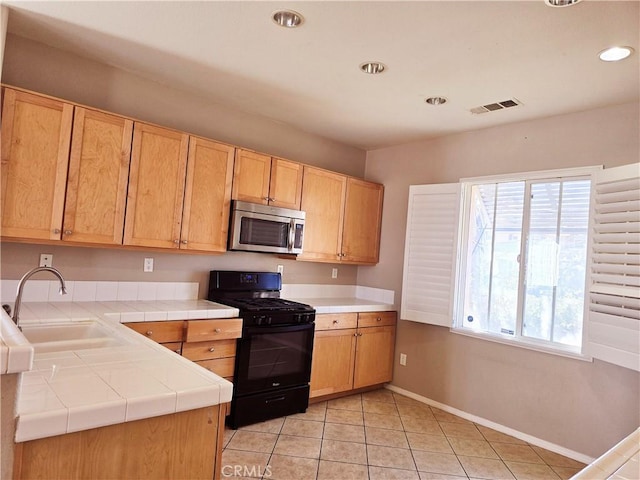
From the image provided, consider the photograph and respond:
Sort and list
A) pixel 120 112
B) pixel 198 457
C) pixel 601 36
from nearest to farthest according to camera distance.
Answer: pixel 198 457, pixel 601 36, pixel 120 112

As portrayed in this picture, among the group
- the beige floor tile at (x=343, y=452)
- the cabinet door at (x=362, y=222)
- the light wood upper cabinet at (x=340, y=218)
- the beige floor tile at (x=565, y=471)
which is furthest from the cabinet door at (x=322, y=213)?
the beige floor tile at (x=565, y=471)

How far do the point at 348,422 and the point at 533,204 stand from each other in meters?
2.35

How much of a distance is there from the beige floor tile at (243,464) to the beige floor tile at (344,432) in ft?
1.95

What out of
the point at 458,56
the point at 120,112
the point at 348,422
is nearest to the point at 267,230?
the point at 120,112

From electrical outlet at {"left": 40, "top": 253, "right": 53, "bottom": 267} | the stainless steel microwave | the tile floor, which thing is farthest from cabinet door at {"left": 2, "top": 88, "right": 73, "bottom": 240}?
the tile floor

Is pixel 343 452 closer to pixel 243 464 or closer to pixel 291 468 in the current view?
pixel 291 468

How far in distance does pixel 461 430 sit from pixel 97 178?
3346 millimetres

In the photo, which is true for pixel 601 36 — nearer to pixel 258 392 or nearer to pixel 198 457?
pixel 198 457

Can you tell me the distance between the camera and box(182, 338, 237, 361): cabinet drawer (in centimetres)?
288

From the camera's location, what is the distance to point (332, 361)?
12.4ft

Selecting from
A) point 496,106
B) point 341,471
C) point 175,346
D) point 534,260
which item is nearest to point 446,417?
point 341,471

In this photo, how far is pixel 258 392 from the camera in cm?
321

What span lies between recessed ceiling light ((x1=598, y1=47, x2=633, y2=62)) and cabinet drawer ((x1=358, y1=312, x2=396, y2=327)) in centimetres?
269

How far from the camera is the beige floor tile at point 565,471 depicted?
9.10ft
